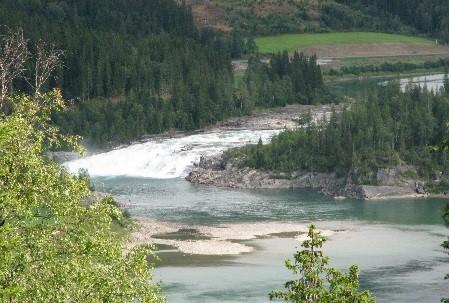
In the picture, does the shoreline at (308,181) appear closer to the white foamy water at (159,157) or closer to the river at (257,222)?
the river at (257,222)

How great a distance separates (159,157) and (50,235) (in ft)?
414

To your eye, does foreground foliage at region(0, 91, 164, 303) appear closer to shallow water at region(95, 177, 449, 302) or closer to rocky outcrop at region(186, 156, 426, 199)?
shallow water at region(95, 177, 449, 302)

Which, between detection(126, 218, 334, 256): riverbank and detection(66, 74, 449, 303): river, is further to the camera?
detection(126, 218, 334, 256): riverbank

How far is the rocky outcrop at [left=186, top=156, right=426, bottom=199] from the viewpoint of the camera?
12912 cm

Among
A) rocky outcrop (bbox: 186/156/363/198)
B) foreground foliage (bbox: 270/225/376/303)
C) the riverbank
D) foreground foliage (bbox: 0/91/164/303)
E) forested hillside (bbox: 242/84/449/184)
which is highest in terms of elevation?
foreground foliage (bbox: 0/91/164/303)

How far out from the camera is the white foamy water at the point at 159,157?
151625 millimetres

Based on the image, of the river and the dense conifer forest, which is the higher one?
the dense conifer forest

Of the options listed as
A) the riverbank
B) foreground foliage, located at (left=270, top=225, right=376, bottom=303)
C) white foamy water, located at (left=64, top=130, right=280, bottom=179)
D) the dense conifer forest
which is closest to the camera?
foreground foliage, located at (left=270, top=225, right=376, bottom=303)

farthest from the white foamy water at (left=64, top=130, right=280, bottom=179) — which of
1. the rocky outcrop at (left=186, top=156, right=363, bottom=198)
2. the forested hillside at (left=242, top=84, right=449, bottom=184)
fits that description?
the forested hillside at (left=242, top=84, right=449, bottom=184)

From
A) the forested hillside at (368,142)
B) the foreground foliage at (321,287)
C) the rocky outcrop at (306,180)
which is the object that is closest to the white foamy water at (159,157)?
the rocky outcrop at (306,180)

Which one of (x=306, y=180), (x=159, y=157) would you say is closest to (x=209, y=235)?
(x=306, y=180)

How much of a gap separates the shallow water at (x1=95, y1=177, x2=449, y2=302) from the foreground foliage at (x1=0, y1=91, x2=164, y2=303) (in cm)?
4277

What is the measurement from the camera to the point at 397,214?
115375 millimetres

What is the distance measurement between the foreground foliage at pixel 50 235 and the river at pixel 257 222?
42494 millimetres
